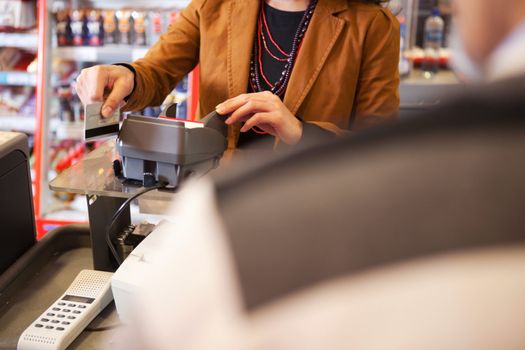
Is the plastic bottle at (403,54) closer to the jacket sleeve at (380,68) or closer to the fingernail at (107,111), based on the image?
the jacket sleeve at (380,68)

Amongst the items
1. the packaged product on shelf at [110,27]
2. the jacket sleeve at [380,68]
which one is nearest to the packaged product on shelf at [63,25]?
the packaged product on shelf at [110,27]

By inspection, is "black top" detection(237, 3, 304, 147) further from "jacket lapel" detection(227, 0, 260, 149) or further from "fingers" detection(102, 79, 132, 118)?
"fingers" detection(102, 79, 132, 118)

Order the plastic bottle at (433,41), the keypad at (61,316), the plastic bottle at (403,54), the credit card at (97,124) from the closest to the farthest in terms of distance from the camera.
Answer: the keypad at (61,316) → the credit card at (97,124) → the plastic bottle at (403,54) → the plastic bottle at (433,41)

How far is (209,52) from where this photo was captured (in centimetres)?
169

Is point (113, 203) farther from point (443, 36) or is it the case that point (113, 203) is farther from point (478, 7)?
point (443, 36)

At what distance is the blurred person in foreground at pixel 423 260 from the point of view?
326 mm

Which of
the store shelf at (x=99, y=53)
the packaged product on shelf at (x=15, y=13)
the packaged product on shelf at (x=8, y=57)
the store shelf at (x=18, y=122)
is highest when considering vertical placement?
the packaged product on shelf at (x=15, y=13)

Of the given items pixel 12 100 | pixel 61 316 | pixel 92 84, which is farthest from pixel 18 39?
pixel 61 316

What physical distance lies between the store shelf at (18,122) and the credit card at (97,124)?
7.25 ft

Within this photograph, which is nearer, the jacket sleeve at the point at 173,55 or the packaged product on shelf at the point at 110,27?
the jacket sleeve at the point at 173,55

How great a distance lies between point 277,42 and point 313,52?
0.12 metres

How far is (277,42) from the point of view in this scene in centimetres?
169

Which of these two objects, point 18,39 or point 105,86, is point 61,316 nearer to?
point 105,86

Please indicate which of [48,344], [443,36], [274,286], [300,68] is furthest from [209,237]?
[443,36]
